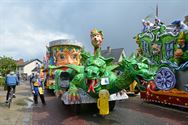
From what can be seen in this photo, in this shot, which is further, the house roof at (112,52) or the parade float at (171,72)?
the house roof at (112,52)

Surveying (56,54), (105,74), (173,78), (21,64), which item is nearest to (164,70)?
(173,78)

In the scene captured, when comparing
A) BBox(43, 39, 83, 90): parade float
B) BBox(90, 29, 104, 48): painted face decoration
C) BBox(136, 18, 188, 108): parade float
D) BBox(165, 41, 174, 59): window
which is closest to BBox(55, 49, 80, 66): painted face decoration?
BBox(43, 39, 83, 90): parade float

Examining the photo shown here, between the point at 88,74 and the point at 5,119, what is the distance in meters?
3.15

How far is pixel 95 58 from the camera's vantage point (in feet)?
25.5

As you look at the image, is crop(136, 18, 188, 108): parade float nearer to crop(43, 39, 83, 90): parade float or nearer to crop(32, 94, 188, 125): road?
crop(32, 94, 188, 125): road

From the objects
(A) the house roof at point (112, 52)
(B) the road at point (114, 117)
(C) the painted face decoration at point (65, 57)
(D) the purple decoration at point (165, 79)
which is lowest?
(B) the road at point (114, 117)

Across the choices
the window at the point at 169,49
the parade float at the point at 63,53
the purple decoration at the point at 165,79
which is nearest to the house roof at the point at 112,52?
the parade float at the point at 63,53

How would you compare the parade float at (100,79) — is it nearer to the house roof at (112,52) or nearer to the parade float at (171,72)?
the parade float at (171,72)

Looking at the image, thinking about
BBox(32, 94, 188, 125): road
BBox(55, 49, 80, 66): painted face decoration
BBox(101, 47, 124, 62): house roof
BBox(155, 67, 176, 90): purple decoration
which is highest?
BBox(101, 47, 124, 62): house roof

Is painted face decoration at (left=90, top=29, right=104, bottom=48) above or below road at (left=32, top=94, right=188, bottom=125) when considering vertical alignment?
above

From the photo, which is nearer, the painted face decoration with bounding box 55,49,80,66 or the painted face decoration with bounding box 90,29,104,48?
the painted face decoration with bounding box 90,29,104,48

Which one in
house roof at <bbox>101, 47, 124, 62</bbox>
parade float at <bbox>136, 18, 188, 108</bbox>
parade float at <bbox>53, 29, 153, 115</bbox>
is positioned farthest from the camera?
house roof at <bbox>101, 47, 124, 62</bbox>

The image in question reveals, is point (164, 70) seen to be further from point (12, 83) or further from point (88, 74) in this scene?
point (12, 83)

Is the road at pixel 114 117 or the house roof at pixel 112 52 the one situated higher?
the house roof at pixel 112 52
